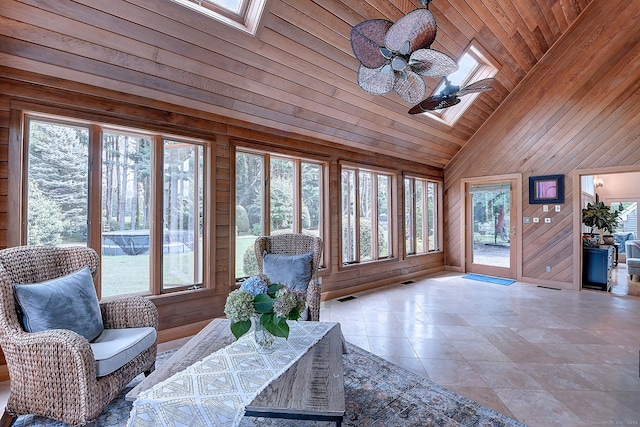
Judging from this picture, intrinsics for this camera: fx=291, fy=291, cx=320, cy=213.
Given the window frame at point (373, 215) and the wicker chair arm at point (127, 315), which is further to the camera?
the window frame at point (373, 215)

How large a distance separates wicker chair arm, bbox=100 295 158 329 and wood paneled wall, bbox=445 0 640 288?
6.23 metres

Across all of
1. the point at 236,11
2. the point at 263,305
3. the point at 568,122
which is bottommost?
the point at 263,305

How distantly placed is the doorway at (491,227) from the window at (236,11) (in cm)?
545

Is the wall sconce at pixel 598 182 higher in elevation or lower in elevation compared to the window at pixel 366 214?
higher

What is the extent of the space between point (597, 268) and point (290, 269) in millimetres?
5469

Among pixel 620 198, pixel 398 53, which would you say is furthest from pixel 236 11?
pixel 620 198

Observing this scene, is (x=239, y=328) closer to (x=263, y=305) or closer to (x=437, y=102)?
(x=263, y=305)

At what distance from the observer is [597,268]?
498 cm

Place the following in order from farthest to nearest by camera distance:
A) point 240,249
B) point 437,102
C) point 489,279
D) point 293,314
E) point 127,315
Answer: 1. point 489,279
2. point 240,249
3. point 437,102
4. point 127,315
5. point 293,314

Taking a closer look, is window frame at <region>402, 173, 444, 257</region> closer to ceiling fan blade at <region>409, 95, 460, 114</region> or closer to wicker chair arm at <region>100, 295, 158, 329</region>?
ceiling fan blade at <region>409, 95, 460, 114</region>

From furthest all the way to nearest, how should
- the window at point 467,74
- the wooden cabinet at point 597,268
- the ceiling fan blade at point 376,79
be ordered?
the wooden cabinet at point 597,268 → the window at point 467,74 → the ceiling fan blade at point 376,79

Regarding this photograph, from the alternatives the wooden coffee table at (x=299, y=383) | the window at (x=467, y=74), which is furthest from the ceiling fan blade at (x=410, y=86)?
the window at (x=467, y=74)

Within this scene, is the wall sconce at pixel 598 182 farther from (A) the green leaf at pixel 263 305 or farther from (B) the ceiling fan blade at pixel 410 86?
(A) the green leaf at pixel 263 305

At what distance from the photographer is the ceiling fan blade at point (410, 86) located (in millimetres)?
2346
